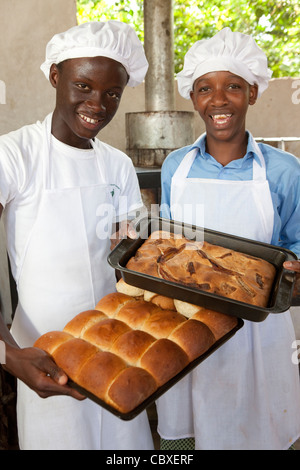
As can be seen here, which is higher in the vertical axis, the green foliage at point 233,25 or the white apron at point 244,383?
the green foliage at point 233,25

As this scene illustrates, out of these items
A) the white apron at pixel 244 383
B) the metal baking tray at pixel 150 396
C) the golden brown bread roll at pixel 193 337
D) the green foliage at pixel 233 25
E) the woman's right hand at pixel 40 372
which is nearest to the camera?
the metal baking tray at pixel 150 396

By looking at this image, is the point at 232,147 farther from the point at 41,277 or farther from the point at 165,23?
the point at 165,23

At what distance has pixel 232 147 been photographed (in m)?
2.00

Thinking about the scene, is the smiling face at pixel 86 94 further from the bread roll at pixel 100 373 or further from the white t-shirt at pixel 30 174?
the bread roll at pixel 100 373

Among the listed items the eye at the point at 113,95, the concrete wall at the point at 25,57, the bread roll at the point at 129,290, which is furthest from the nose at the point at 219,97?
the concrete wall at the point at 25,57

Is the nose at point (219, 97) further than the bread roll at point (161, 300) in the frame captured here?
Yes

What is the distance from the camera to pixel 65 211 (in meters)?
1.66

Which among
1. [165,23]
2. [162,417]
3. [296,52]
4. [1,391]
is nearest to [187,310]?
[162,417]

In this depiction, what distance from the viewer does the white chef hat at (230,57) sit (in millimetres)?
1890

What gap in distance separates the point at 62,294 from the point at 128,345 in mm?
451

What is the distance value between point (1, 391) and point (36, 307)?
115cm

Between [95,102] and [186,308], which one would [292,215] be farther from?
[95,102]

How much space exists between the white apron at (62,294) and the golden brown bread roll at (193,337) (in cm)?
49
